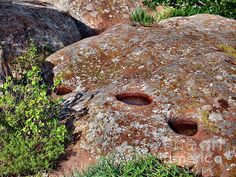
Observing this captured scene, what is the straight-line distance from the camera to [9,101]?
8.97m

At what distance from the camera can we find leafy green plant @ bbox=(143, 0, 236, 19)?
19.1m

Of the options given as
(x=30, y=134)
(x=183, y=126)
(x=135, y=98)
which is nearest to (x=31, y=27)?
(x=135, y=98)

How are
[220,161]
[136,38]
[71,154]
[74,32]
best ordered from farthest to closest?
[74,32] < [136,38] < [71,154] < [220,161]

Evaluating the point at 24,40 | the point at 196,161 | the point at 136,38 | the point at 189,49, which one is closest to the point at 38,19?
the point at 24,40

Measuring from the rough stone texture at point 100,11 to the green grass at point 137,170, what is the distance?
13.2 m

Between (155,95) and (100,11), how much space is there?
1189 centimetres

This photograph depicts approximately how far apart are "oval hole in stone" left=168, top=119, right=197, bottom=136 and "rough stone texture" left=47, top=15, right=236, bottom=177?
3 cm

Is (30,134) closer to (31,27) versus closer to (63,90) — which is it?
(63,90)

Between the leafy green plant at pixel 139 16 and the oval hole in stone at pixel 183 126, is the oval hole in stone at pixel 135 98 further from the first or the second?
the leafy green plant at pixel 139 16

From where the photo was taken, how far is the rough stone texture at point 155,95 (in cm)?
874

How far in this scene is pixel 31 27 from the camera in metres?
14.7

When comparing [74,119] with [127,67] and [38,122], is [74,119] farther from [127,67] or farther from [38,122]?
[127,67]

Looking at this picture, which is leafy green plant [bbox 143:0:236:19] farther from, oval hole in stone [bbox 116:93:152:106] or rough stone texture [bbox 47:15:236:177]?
oval hole in stone [bbox 116:93:152:106]

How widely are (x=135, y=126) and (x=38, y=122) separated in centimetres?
223
